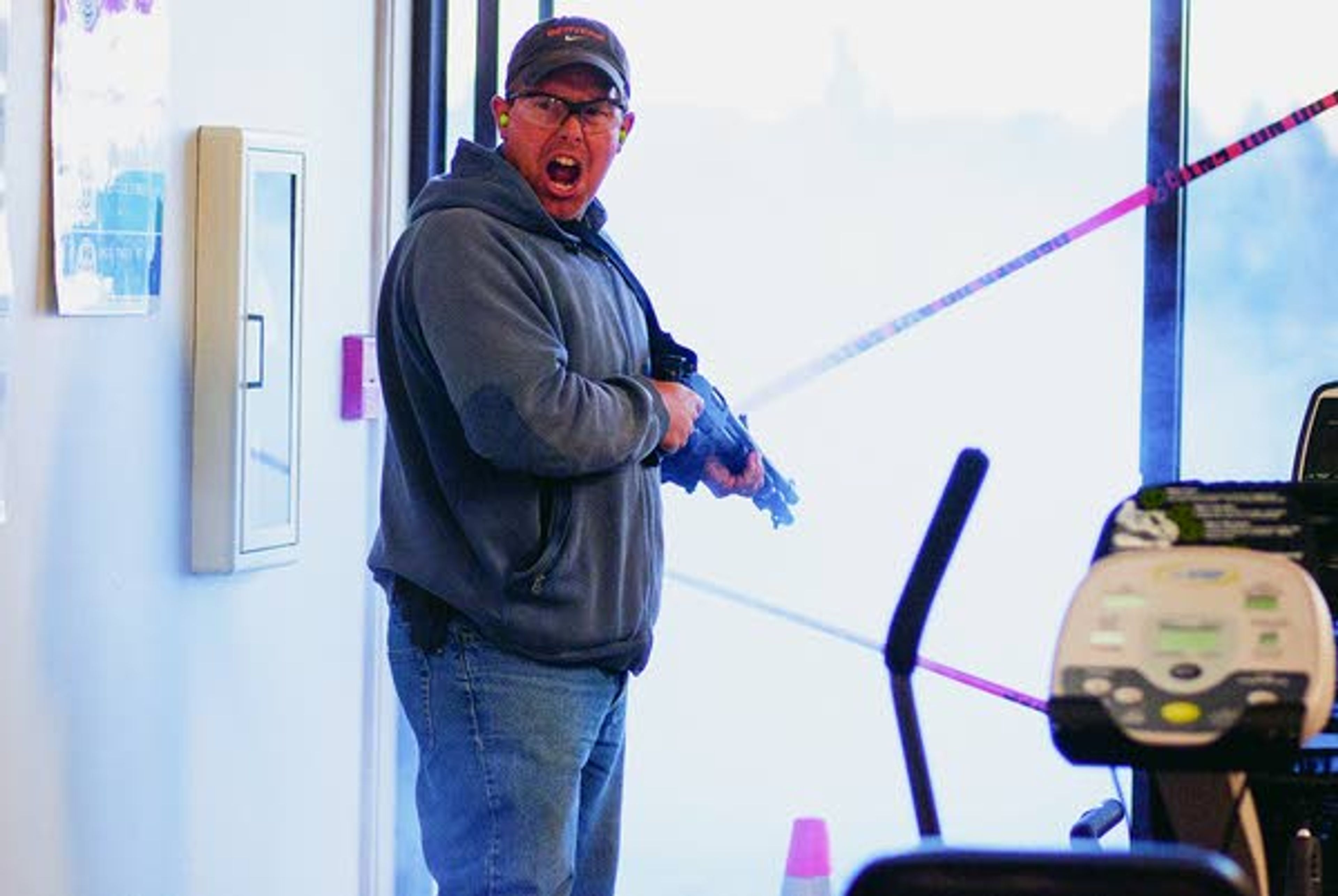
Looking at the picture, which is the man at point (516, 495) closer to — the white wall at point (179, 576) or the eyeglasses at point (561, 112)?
the eyeglasses at point (561, 112)

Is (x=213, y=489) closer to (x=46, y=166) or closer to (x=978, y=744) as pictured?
(x=46, y=166)

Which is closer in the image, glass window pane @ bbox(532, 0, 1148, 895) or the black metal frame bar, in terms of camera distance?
the black metal frame bar

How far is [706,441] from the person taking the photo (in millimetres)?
3227

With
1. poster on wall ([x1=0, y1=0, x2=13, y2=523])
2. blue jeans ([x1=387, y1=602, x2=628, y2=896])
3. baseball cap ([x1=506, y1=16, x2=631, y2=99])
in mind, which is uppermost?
baseball cap ([x1=506, y1=16, x2=631, y2=99])

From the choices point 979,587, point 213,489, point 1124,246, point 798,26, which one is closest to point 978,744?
point 979,587

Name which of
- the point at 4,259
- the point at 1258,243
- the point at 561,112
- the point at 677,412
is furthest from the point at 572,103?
the point at 1258,243

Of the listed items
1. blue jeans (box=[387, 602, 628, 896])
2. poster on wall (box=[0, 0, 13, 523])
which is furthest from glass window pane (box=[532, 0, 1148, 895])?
poster on wall (box=[0, 0, 13, 523])

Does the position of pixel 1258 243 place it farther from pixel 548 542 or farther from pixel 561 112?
pixel 548 542

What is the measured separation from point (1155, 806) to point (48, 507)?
1271mm

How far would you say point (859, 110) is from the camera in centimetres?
409

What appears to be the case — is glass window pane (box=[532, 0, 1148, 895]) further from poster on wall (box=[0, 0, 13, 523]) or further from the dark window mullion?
poster on wall (box=[0, 0, 13, 523])

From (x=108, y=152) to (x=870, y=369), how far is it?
1.60 meters

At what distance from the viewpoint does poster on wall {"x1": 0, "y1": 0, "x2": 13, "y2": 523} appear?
260 cm

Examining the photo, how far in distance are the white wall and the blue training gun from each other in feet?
2.00
